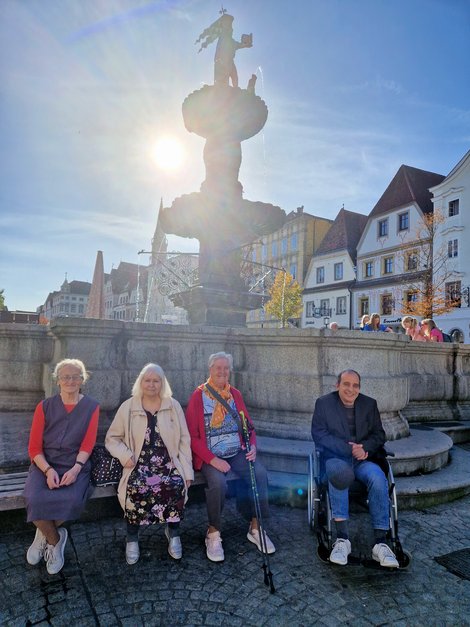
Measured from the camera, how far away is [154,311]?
19922mm

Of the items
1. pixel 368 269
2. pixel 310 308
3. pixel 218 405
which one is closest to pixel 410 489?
pixel 218 405

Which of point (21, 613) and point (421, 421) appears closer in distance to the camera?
point (21, 613)

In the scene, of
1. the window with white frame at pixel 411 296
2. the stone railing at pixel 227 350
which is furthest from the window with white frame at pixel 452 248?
the stone railing at pixel 227 350

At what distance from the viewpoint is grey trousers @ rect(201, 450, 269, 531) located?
339cm

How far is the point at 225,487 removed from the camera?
3.46 meters

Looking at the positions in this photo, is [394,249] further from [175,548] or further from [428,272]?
[175,548]

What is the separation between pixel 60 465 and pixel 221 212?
676cm

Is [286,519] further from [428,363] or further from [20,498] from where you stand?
[428,363]

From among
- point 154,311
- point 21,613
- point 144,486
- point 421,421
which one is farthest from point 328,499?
point 154,311

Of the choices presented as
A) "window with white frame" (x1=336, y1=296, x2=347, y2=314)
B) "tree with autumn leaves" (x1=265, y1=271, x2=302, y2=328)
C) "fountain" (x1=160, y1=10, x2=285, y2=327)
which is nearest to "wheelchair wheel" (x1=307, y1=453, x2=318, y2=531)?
"fountain" (x1=160, y1=10, x2=285, y2=327)

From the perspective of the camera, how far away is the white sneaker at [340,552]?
302 centimetres

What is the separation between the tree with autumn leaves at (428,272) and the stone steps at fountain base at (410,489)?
27.4 m

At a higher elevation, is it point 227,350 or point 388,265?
point 388,265

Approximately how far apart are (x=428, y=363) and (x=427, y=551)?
461 cm
